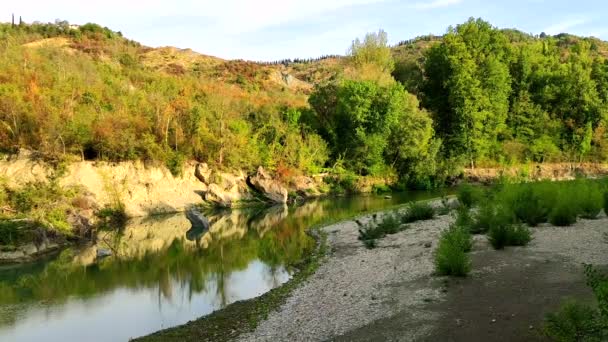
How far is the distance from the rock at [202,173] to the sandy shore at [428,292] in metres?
28.9

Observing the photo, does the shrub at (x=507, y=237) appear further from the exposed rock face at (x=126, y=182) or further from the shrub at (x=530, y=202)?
the exposed rock face at (x=126, y=182)

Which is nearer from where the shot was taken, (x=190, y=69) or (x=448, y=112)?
(x=448, y=112)

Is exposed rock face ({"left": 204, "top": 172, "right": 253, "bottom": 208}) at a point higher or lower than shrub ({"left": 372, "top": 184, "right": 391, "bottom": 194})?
higher

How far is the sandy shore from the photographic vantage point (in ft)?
36.6

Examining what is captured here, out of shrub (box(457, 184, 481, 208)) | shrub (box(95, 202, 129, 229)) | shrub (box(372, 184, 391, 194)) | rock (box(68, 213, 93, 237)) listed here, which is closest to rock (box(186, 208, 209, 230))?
shrub (box(95, 202, 129, 229))

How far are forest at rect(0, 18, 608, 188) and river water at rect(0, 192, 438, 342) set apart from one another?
11.9m

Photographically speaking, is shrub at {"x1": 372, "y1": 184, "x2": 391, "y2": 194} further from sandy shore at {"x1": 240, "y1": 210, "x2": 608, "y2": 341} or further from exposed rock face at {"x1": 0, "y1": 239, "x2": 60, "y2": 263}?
exposed rock face at {"x1": 0, "y1": 239, "x2": 60, "y2": 263}

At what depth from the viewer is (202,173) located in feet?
154

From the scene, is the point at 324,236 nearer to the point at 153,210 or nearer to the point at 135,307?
the point at 135,307

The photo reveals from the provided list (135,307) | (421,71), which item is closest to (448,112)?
(421,71)

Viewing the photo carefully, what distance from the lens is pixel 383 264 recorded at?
60.1 ft

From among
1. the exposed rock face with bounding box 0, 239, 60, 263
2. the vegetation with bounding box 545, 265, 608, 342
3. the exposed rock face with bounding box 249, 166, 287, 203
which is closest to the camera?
the vegetation with bounding box 545, 265, 608, 342

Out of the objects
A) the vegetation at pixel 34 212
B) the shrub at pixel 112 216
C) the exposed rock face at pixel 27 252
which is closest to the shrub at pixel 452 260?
the exposed rock face at pixel 27 252

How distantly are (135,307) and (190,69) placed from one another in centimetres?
8573
